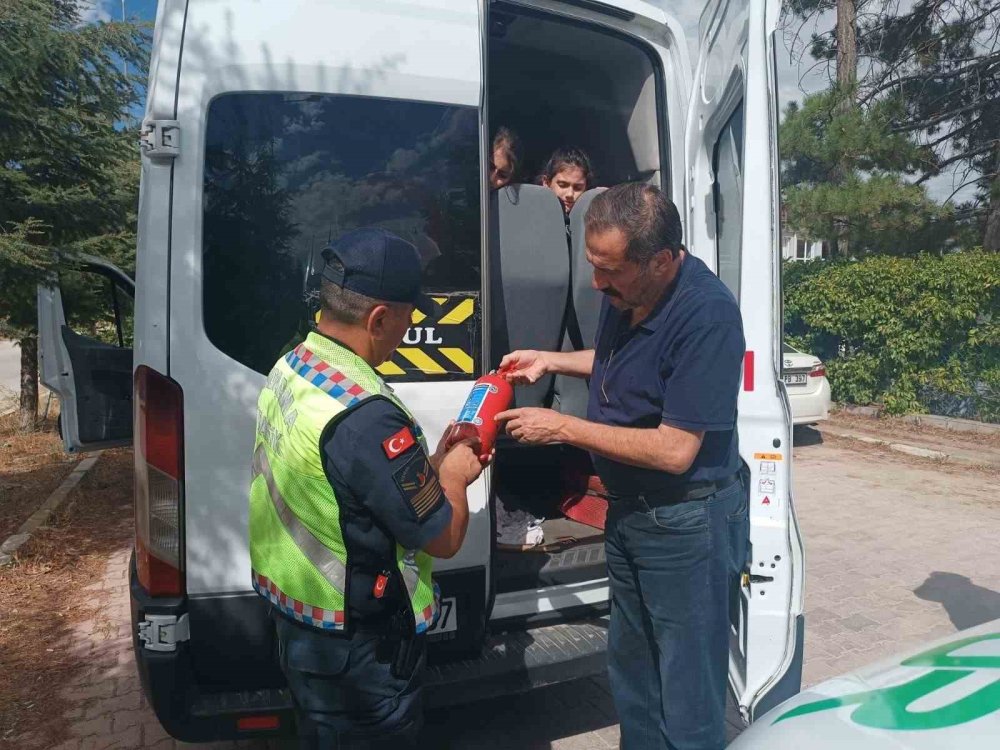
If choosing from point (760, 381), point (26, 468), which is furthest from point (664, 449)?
point (26, 468)

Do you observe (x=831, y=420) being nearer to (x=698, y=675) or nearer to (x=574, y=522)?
(x=574, y=522)

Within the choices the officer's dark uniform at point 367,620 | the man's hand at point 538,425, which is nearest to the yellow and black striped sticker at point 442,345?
the man's hand at point 538,425

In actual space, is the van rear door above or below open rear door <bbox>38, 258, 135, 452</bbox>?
above

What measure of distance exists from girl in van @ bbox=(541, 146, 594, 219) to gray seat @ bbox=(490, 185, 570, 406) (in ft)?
1.17

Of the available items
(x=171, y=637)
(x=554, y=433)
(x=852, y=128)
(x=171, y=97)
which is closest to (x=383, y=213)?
(x=171, y=97)

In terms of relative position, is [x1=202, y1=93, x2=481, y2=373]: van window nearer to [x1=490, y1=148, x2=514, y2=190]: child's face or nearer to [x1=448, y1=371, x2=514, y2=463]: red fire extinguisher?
[x1=448, y1=371, x2=514, y2=463]: red fire extinguisher

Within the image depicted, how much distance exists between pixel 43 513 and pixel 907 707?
239 inches

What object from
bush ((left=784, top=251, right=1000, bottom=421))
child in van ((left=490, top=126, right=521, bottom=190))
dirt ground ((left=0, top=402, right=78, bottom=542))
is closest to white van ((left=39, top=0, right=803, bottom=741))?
child in van ((left=490, top=126, right=521, bottom=190))

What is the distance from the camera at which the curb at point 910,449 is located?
26.1 ft

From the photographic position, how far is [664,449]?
2066 mm

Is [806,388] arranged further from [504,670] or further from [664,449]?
[664,449]

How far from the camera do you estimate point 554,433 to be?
7.07 ft

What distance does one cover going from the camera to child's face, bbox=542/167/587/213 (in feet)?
12.3

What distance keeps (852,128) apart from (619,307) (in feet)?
33.9
